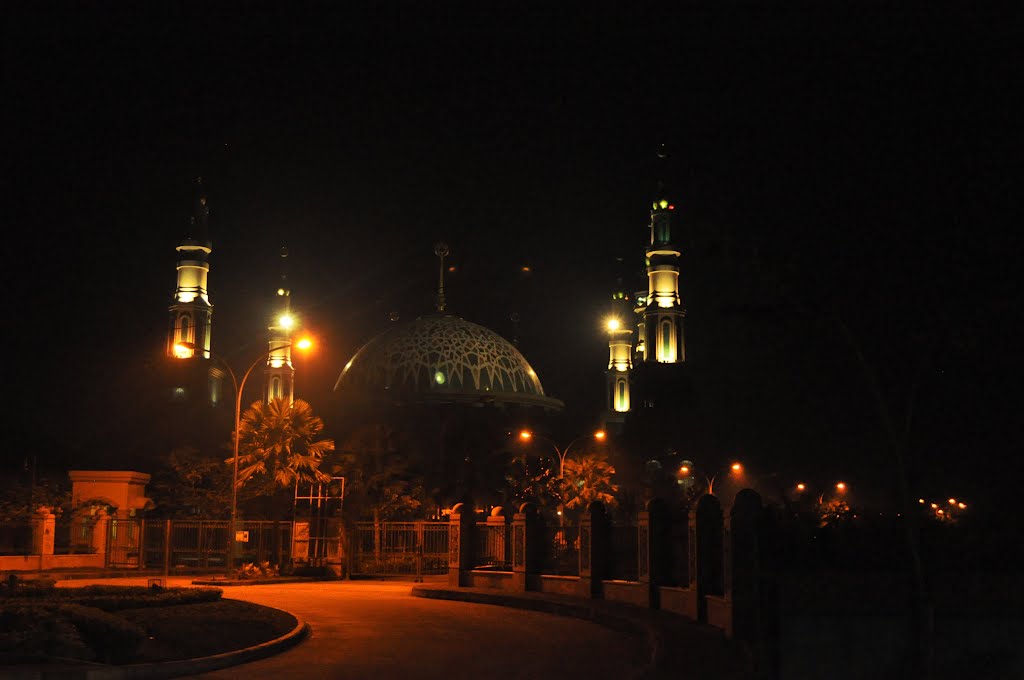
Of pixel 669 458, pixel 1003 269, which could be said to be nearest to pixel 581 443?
pixel 669 458

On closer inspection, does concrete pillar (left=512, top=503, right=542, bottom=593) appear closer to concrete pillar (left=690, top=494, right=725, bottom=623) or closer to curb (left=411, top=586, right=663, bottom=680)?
curb (left=411, top=586, right=663, bottom=680)

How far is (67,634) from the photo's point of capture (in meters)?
13.6

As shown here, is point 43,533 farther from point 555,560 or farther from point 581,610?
point 581,610

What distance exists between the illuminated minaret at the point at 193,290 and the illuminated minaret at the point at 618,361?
35.3 metres

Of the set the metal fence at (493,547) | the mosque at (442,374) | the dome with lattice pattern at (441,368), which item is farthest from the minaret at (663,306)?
the metal fence at (493,547)

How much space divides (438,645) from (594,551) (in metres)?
7.47

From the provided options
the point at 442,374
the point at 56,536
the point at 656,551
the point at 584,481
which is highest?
the point at 442,374

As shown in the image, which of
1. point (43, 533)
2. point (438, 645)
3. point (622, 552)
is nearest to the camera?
point (438, 645)

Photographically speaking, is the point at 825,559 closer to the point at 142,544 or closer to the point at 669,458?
the point at 142,544

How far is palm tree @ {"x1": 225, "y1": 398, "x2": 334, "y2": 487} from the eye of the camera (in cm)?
3891

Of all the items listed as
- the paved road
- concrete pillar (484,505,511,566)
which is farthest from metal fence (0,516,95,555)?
concrete pillar (484,505,511,566)

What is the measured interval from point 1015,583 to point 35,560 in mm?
32471

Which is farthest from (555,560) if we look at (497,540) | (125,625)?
(125,625)

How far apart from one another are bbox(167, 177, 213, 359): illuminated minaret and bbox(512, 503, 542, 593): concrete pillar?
189 feet
